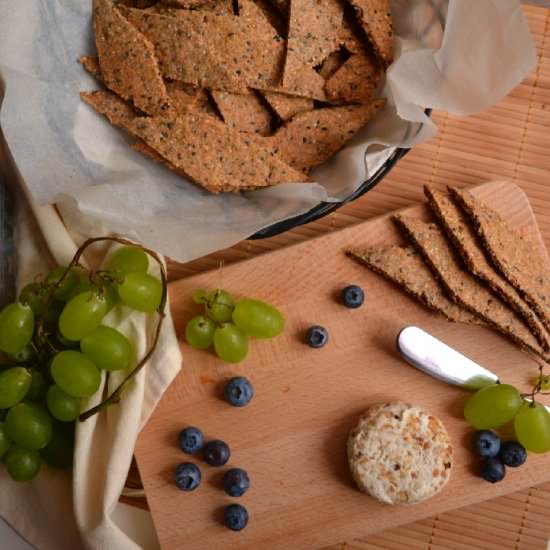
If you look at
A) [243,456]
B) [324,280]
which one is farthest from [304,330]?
[243,456]

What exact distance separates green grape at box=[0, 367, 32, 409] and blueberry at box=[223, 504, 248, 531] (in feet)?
1.14

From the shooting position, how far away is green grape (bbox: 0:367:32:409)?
1.06m

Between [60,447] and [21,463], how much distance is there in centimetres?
8

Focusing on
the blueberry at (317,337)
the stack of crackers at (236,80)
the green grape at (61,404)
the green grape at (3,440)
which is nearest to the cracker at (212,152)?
the stack of crackers at (236,80)

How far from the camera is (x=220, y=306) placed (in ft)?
3.67

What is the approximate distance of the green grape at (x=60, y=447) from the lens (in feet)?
3.78

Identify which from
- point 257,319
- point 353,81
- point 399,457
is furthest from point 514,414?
point 353,81

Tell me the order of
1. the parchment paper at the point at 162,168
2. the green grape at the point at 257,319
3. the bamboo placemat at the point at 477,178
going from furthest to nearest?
the bamboo placemat at the point at 477,178, the green grape at the point at 257,319, the parchment paper at the point at 162,168

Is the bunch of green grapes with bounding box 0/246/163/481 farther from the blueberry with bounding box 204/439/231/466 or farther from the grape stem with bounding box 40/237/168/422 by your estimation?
the blueberry with bounding box 204/439/231/466

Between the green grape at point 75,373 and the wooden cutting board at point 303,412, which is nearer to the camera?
the green grape at point 75,373

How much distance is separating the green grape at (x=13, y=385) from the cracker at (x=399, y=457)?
48cm

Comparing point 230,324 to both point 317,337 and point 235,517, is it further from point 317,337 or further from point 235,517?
point 235,517

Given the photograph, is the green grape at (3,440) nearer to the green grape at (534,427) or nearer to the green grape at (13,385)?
the green grape at (13,385)

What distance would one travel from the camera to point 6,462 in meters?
1.11
